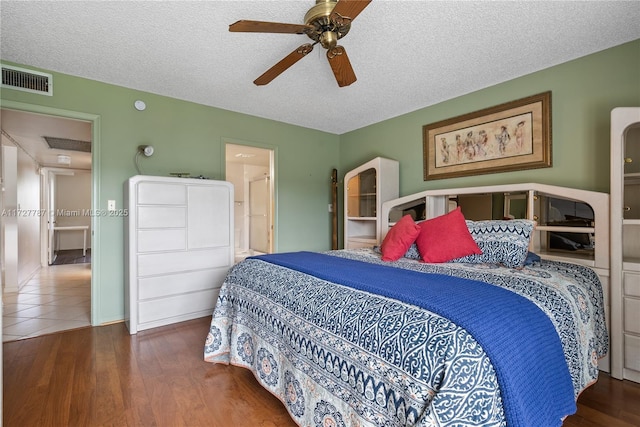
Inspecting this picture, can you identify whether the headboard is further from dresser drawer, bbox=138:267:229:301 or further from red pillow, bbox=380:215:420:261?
dresser drawer, bbox=138:267:229:301

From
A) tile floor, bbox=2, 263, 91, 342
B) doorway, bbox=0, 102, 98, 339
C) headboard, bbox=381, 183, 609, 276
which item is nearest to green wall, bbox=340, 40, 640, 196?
headboard, bbox=381, 183, 609, 276

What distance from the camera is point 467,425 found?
931 mm

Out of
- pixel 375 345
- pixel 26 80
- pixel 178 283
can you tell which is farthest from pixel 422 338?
pixel 26 80

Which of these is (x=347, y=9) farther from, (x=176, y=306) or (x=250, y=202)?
(x=250, y=202)

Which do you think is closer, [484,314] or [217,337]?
[484,314]

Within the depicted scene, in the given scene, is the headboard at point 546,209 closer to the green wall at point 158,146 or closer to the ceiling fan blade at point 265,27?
the green wall at point 158,146

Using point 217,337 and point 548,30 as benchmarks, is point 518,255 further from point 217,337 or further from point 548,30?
point 217,337

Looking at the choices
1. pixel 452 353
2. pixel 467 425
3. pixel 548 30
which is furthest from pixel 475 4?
pixel 467 425

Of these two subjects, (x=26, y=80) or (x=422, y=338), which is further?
(x=26, y=80)

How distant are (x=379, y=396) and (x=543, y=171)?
8.19ft

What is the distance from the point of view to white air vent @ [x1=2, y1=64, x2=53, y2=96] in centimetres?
256

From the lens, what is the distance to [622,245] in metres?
2.09

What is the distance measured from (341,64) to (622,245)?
2247 millimetres

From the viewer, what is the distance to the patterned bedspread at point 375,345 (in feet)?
3.19
